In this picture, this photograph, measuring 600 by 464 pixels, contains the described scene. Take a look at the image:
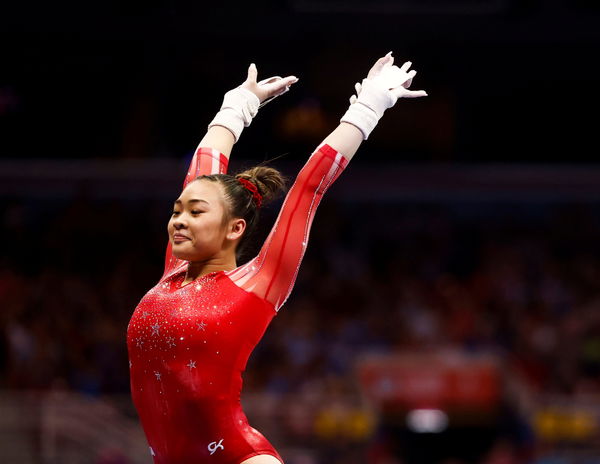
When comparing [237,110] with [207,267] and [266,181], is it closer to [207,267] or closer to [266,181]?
[266,181]

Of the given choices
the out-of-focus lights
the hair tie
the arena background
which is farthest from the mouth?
the out-of-focus lights

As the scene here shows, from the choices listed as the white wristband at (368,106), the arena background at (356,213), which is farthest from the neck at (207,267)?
the arena background at (356,213)

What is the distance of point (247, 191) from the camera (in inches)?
122

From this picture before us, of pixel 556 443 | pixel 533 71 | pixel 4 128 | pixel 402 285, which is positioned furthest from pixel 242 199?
pixel 533 71

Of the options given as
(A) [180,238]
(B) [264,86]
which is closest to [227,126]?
(B) [264,86]

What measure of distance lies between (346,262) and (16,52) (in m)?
4.01

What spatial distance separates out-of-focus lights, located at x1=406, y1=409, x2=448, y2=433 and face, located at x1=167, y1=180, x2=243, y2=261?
19.8 ft

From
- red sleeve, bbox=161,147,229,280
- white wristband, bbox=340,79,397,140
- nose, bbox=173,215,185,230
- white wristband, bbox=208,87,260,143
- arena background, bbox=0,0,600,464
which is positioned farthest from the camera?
arena background, bbox=0,0,600,464

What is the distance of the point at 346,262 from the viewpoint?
9414 millimetres

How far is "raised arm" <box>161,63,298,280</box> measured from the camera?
3.34 metres

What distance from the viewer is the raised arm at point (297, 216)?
294 cm

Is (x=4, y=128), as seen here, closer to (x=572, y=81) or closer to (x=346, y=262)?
(x=346, y=262)

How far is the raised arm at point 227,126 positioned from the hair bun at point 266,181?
A: 198mm

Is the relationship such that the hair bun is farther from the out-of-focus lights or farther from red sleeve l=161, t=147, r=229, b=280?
the out-of-focus lights
